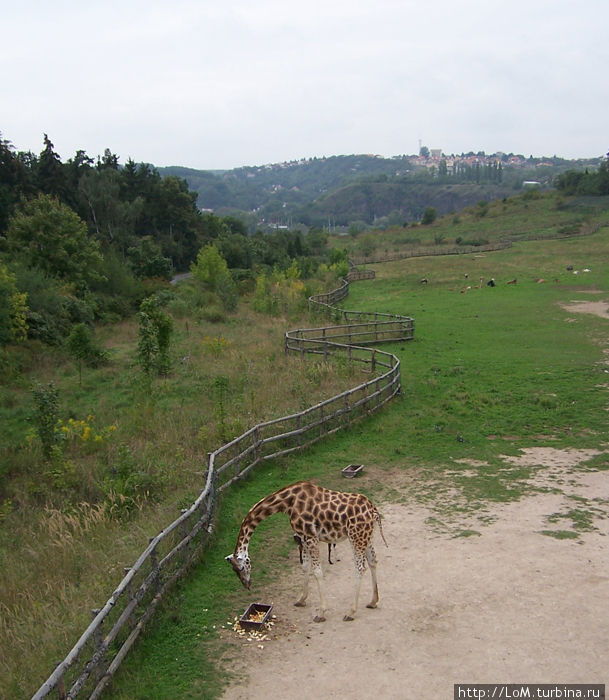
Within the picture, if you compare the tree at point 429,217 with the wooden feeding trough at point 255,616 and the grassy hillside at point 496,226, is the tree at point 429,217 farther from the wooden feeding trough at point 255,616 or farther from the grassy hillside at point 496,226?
the wooden feeding trough at point 255,616

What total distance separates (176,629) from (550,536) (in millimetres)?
6951

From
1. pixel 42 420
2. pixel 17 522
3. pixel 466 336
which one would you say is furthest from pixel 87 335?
pixel 466 336

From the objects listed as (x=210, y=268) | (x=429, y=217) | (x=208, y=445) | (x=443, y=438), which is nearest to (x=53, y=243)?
(x=210, y=268)

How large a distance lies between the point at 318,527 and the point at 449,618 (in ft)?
7.47

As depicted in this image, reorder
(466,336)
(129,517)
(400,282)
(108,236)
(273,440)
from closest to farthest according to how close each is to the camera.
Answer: (129,517), (273,440), (466,336), (400,282), (108,236)

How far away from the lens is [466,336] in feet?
Answer: 103

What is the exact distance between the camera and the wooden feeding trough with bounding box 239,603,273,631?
29.5 feet

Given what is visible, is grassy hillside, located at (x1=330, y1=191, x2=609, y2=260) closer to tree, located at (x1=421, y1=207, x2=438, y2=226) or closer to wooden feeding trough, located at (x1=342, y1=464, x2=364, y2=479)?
tree, located at (x1=421, y1=207, x2=438, y2=226)

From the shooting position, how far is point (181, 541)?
10367mm

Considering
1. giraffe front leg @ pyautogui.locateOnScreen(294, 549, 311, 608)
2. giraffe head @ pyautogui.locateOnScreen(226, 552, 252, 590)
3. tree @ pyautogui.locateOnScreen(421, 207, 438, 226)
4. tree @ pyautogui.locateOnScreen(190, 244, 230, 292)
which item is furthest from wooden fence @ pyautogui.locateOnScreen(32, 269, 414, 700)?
tree @ pyautogui.locateOnScreen(421, 207, 438, 226)

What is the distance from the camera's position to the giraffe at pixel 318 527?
9.38m

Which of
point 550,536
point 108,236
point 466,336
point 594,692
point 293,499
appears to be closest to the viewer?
point 594,692

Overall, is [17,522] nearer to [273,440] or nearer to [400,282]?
[273,440]

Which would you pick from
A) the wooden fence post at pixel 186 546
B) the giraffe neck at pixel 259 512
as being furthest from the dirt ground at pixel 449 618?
the wooden fence post at pixel 186 546
